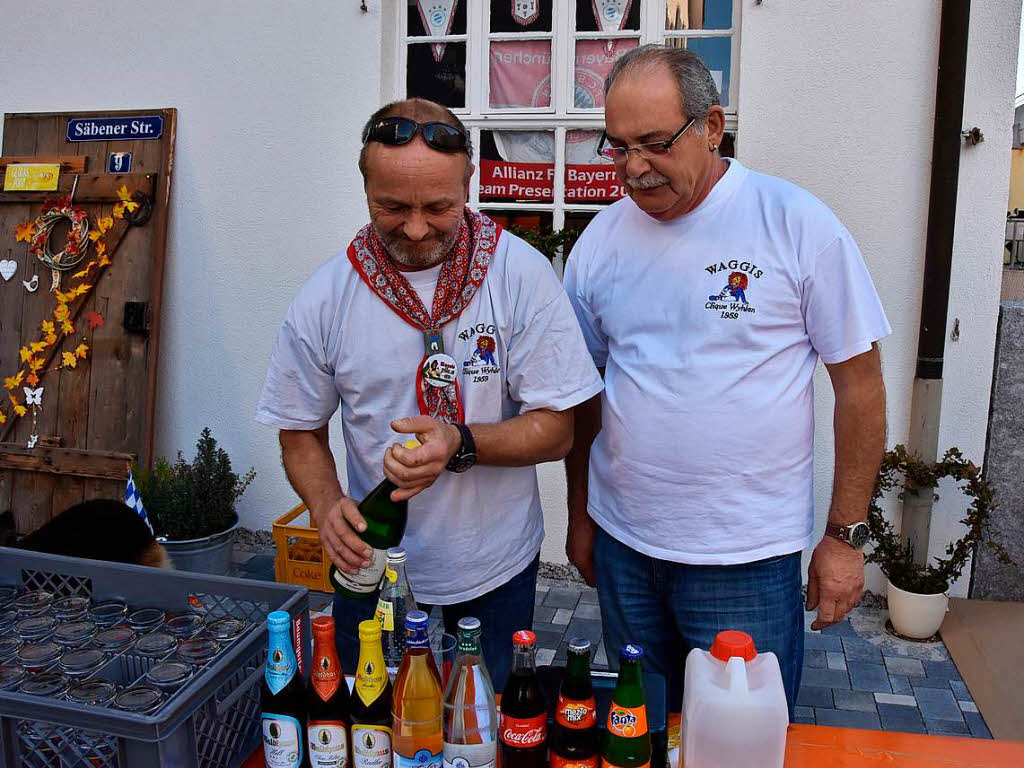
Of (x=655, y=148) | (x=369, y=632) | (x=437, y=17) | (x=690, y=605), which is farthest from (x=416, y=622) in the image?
(x=437, y=17)

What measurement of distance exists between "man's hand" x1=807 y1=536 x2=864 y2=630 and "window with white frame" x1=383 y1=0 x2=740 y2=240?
2.81 meters

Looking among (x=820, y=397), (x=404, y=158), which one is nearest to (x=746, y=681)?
(x=404, y=158)

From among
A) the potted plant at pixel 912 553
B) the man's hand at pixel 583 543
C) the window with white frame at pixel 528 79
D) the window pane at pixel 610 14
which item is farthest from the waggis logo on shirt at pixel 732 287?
the window pane at pixel 610 14

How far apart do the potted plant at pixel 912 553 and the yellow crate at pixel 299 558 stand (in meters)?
2.71

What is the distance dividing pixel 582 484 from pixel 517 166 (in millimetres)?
2749

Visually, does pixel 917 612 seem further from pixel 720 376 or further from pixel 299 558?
pixel 299 558

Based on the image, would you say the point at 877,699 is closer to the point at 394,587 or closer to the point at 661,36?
the point at 394,587

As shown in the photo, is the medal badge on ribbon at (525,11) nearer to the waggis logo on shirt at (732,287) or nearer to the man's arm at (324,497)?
the waggis logo on shirt at (732,287)

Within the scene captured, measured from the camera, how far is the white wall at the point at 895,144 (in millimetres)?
3883

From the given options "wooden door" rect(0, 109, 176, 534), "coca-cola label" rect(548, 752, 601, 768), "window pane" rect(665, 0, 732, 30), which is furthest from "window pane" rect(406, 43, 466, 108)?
"coca-cola label" rect(548, 752, 601, 768)

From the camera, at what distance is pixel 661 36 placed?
441 centimetres

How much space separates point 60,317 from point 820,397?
13.9 feet

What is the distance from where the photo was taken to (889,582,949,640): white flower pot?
157 inches

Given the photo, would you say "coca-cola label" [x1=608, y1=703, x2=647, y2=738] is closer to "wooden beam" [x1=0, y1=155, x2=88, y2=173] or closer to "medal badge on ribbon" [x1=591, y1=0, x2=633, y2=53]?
"medal badge on ribbon" [x1=591, y1=0, x2=633, y2=53]
